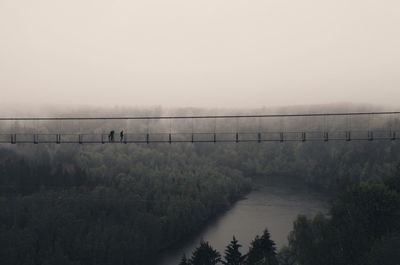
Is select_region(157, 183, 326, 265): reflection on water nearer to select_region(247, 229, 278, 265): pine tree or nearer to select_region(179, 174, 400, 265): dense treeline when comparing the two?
select_region(247, 229, 278, 265): pine tree

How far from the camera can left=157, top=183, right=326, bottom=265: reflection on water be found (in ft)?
203

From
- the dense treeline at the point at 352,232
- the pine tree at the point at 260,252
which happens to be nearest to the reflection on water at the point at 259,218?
the pine tree at the point at 260,252

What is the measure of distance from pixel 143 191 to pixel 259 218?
21.7 meters

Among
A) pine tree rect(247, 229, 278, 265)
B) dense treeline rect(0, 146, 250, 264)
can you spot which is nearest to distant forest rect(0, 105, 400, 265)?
dense treeline rect(0, 146, 250, 264)

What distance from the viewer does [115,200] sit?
7000 centimetres

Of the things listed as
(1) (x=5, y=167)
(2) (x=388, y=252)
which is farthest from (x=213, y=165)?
(2) (x=388, y=252)

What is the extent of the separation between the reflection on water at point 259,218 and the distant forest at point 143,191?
8.23 ft

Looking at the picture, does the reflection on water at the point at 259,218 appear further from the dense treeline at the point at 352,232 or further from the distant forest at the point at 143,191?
the dense treeline at the point at 352,232

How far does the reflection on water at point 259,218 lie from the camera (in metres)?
61.8

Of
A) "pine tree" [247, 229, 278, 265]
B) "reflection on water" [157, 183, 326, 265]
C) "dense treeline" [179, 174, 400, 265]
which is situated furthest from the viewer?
"reflection on water" [157, 183, 326, 265]

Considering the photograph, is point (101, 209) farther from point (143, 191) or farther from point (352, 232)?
point (352, 232)

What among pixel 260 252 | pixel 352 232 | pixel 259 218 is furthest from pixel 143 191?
pixel 352 232

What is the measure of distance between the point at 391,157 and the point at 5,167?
77949mm

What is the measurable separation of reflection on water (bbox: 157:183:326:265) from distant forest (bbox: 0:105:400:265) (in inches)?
98.8
